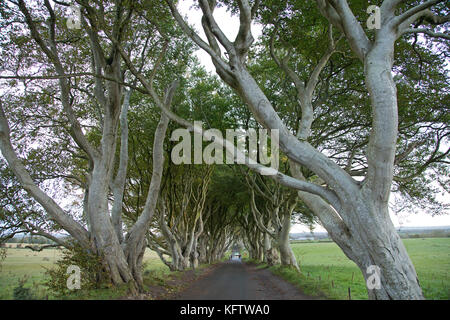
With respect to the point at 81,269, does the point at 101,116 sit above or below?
above

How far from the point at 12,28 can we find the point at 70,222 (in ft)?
19.2

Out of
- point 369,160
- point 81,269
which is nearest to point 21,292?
point 81,269

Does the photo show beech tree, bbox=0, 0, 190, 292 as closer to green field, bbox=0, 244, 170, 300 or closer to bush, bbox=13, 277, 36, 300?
green field, bbox=0, 244, 170, 300

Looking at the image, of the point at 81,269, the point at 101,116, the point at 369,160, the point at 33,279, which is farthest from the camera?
the point at 101,116

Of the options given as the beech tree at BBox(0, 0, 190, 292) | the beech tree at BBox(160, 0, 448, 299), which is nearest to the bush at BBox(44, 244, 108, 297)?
the beech tree at BBox(0, 0, 190, 292)

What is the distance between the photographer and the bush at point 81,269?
23.2ft

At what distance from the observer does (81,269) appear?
24.1ft

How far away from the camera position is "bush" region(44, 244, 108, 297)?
7.06 m

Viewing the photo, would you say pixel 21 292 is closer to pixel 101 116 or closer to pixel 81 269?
pixel 81 269

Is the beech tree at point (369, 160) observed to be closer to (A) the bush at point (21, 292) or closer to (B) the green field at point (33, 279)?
(B) the green field at point (33, 279)

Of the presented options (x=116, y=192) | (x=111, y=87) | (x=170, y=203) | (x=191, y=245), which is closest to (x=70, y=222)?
(x=116, y=192)

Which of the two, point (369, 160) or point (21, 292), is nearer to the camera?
point (369, 160)

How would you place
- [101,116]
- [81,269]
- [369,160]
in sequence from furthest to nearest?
[101,116] → [81,269] → [369,160]

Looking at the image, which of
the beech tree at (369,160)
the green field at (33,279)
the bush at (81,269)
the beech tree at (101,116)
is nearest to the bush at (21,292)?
the green field at (33,279)
